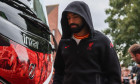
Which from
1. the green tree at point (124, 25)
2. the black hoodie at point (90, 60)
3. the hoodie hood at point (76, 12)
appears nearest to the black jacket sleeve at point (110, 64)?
the black hoodie at point (90, 60)

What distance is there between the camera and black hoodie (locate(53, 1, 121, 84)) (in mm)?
1363

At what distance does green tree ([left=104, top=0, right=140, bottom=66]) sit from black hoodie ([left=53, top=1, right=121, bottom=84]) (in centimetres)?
1079

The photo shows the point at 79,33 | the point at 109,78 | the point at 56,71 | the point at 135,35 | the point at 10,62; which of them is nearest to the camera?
the point at 10,62

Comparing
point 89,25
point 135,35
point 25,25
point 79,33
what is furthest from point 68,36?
point 135,35

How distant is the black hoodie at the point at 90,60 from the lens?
1363 mm

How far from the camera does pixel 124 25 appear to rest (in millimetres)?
14117

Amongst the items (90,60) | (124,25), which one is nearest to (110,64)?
(90,60)

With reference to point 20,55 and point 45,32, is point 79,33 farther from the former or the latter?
point 20,55

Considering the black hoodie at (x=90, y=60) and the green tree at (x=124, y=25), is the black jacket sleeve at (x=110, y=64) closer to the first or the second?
the black hoodie at (x=90, y=60)

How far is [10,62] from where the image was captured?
119cm

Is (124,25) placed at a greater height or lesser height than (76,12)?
greater

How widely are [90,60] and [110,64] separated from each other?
156 mm

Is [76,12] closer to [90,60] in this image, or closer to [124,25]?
[90,60]

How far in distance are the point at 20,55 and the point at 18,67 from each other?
0.28ft
